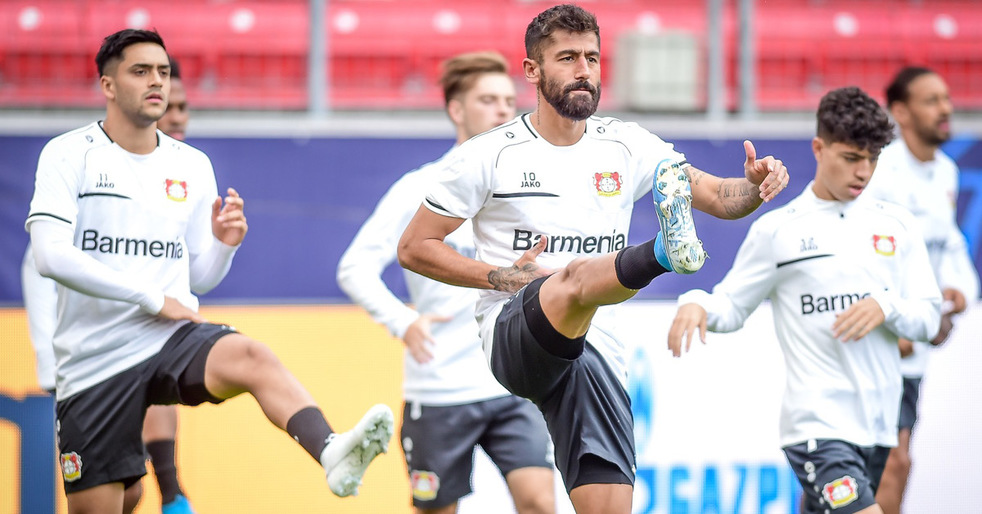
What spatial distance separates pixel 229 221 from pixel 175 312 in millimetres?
510

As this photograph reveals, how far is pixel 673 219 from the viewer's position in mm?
3570

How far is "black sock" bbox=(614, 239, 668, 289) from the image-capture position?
142 inches

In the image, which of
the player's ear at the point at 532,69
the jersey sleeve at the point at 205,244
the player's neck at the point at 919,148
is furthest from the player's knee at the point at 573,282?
the player's neck at the point at 919,148

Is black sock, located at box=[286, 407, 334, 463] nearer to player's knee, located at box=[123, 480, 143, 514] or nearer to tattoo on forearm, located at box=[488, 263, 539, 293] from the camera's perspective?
tattoo on forearm, located at box=[488, 263, 539, 293]

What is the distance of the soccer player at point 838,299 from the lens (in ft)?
16.0

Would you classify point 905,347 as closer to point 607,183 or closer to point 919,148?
point 919,148

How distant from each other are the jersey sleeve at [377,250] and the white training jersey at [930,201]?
2.50m

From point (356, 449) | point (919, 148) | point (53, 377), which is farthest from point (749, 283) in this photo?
point (53, 377)

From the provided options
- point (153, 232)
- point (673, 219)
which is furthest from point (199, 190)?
point (673, 219)

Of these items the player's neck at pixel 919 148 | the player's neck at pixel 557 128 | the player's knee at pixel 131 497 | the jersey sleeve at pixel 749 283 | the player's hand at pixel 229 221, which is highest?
the player's neck at pixel 919 148

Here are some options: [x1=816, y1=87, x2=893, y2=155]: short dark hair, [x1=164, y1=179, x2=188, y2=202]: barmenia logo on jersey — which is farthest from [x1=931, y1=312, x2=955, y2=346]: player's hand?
[x1=164, y1=179, x2=188, y2=202]: barmenia logo on jersey

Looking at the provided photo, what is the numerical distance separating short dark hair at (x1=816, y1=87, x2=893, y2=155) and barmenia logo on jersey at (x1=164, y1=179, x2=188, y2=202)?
2839mm

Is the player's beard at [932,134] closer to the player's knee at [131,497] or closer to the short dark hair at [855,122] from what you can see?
the short dark hair at [855,122]

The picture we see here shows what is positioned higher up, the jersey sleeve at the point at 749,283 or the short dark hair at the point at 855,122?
the short dark hair at the point at 855,122
